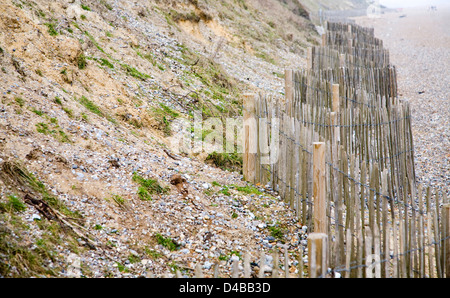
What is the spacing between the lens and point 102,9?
366 inches

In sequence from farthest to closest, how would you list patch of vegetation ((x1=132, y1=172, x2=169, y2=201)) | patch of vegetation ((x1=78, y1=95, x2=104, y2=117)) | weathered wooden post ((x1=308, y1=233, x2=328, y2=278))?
patch of vegetation ((x1=78, y1=95, x2=104, y2=117)) < patch of vegetation ((x1=132, y1=172, x2=169, y2=201)) < weathered wooden post ((x1=308, y1=233, x2=328, y2=278))

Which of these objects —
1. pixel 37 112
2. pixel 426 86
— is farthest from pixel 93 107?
pixel 426 86

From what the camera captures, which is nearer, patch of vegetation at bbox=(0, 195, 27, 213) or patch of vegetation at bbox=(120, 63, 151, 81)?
patch of vegetation at bbox=(0, 195, 27, 213)

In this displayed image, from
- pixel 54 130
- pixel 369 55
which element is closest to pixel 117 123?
pixel 54 130

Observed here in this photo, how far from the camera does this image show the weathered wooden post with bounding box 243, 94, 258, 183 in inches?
244

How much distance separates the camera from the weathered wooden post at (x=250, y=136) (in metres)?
6.19

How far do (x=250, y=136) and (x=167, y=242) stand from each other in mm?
2357

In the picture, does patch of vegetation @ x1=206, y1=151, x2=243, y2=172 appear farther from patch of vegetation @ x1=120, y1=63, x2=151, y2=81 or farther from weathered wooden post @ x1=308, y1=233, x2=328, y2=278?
weathered wooden post @ x1=308, y1=233, x2=328, y2=278

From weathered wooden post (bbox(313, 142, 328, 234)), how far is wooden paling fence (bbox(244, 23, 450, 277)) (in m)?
0.01

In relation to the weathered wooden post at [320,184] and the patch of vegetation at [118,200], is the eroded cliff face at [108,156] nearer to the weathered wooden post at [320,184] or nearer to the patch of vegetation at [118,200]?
the patch of vegetation at [118,200]

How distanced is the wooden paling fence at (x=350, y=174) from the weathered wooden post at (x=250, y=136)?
2 centimetres

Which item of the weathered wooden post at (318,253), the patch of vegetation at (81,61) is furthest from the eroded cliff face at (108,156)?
the weathered wooden post at (318,253)

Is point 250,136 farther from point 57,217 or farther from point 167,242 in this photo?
point 57,217

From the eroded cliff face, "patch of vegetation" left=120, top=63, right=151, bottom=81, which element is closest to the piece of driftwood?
the eroded cliff face
